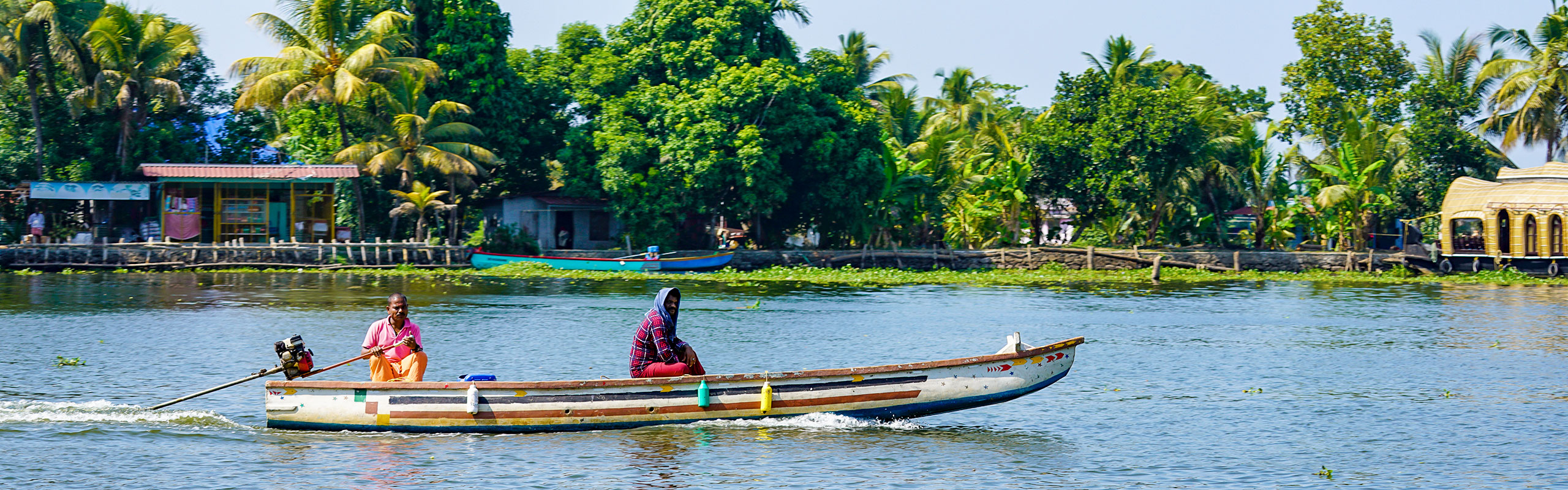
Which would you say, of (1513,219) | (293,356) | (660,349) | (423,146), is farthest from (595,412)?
(1513,219)

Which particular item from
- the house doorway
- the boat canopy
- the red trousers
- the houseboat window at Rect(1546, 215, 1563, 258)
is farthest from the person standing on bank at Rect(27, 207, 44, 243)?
the houseboat window at Rect(1546, 215, 1563, 258)

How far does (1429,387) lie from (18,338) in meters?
22.6

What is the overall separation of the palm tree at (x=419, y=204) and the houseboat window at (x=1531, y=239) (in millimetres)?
34624

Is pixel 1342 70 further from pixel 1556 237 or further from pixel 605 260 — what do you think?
pixel 605 260

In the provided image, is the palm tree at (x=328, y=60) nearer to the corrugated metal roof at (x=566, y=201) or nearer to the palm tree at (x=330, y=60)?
the palm tree at (x=330, y=60)

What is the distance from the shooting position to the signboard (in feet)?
134

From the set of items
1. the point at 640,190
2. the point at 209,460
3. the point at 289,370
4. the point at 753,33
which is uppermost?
the point at 753,33

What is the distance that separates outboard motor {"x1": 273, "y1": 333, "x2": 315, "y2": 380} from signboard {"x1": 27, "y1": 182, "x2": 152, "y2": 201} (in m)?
31.5

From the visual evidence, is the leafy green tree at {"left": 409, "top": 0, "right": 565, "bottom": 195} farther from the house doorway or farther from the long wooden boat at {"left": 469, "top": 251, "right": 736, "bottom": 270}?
the long wooden boat at {"left": 469, "top": 251, "right": 736, "bottom": 270}

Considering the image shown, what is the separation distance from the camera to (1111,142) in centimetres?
4434

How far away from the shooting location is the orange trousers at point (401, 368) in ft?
45.8

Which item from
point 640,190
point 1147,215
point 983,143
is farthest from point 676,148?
point 1147,215

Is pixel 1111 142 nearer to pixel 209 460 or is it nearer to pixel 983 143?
pixel 983 143

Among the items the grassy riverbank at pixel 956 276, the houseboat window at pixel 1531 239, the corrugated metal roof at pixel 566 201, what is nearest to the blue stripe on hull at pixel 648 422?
the grassy riverbank at pixel 956 276
